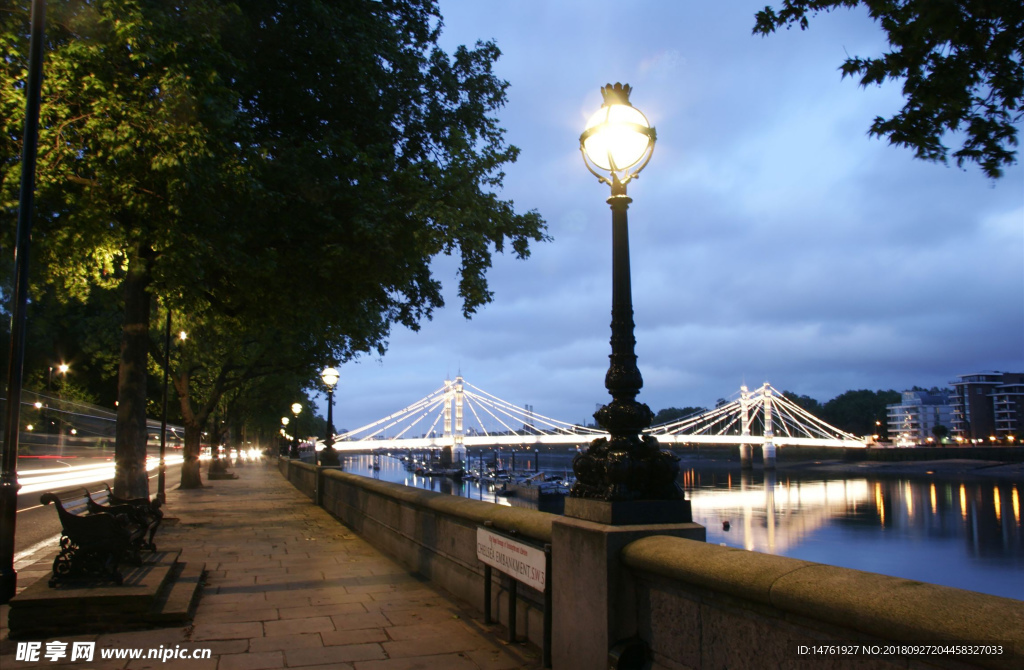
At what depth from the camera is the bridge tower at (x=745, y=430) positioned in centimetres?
12419

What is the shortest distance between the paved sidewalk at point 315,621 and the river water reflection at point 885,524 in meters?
23.6

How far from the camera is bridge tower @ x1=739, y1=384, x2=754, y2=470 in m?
124

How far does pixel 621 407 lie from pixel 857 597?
2.18m

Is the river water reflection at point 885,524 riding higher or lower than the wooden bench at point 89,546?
lower

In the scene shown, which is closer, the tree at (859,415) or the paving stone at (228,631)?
the paving stone at (228,631)

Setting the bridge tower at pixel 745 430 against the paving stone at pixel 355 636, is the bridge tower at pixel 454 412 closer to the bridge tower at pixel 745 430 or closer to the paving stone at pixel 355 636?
the bridge tower at pixel 745 430

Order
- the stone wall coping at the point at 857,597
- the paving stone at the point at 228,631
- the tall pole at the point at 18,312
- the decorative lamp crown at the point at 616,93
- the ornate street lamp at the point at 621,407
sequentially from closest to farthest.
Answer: the stone wall coping at the point at 857,597, the ornate street lamp at the point at 621,407, the decorative lamp crown at the point at 616,93, the paving stone at the point at 228,631, the tall pole at the point at 18,312

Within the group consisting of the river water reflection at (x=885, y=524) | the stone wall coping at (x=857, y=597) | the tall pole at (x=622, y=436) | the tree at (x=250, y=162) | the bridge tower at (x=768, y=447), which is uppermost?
the tree at (x=250, y=162)

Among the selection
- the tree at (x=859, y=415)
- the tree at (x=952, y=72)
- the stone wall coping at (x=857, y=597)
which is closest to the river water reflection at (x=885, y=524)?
the tree at (x=952, y=72)

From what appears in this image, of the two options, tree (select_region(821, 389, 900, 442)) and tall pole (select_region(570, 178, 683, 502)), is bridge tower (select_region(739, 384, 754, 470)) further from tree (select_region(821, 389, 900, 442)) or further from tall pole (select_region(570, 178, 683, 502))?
tall pole (select_region(570, 178, 683, 502))

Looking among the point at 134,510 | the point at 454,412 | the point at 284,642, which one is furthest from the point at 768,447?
the point at 284,642

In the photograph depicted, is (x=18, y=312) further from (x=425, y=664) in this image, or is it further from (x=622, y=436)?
(x=622, y=436)

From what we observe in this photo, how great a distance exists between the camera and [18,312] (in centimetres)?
682

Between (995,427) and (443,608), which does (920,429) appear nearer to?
(995,427)
